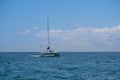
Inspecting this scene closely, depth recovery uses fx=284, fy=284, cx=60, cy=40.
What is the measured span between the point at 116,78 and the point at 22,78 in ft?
38.2

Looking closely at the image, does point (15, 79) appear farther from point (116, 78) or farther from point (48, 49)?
point (48, 49)

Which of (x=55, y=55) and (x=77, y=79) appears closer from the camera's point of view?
(x=77, y=79)

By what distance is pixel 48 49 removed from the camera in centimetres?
9494

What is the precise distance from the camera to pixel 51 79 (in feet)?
113

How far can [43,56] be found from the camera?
101m

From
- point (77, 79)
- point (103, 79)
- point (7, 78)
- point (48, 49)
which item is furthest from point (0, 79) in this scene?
point (48, 49)

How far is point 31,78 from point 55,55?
63.1 m

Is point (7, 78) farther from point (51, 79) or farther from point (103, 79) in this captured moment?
point (103, 79)

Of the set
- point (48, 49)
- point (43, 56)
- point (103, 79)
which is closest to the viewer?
point (103, 79)

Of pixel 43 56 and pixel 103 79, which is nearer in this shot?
pixel 103 79

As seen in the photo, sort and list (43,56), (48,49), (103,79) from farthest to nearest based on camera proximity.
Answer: (43,56)
(48,49)
(103,79)

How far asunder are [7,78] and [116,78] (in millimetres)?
13576

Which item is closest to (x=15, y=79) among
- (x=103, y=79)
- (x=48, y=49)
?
(x=103, y=79)

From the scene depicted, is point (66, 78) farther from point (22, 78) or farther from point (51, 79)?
point (22, 78)
